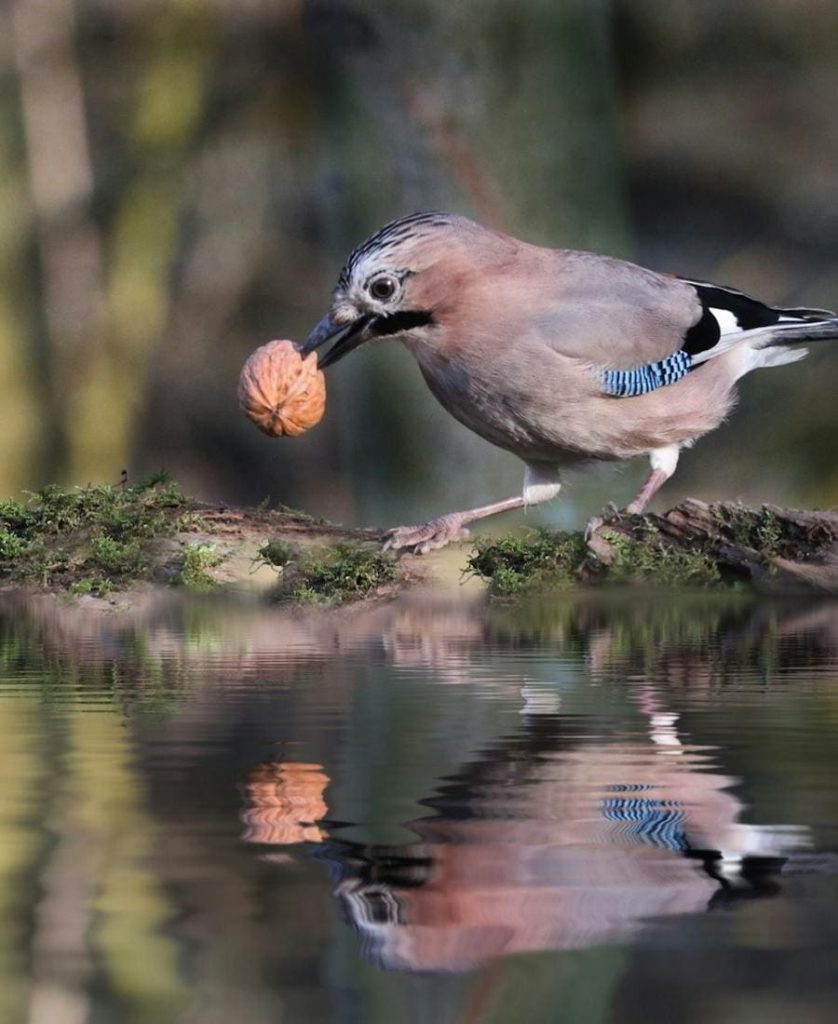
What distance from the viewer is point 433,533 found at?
437 cm

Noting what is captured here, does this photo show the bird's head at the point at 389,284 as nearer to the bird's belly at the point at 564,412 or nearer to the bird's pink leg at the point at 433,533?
the bird's belly at the point at 564,412

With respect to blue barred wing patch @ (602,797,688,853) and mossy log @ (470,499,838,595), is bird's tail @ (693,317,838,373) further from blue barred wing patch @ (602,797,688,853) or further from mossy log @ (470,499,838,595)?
blue barred wing patch @ (602,797,688,853)

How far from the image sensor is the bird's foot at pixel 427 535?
14.2 ft

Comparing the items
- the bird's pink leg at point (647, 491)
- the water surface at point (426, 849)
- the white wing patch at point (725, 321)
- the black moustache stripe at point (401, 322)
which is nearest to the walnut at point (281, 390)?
the black moustache stripe at point (401, 322)

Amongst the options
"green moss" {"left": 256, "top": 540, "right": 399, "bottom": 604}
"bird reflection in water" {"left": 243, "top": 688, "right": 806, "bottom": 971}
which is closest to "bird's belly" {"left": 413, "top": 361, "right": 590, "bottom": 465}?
"green moss" {"left": 256, "top": 540, "right": 399, "bottom": 604}

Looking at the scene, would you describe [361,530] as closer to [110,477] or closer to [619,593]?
[619,593]

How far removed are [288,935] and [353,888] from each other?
0.18 m

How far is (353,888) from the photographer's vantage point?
4.91ft

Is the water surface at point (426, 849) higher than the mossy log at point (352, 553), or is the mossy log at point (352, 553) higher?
the mossy log at point (352, 553)

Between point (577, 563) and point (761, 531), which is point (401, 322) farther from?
point (761, 531)

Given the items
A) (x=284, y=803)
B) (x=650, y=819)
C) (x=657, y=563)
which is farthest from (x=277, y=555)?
(x=650, y=819)

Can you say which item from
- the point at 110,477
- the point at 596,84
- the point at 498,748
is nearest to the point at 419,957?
the point at 498,748

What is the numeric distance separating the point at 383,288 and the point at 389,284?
0.05 ft

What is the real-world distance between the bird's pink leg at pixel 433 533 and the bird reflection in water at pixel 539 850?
7.13 ft
